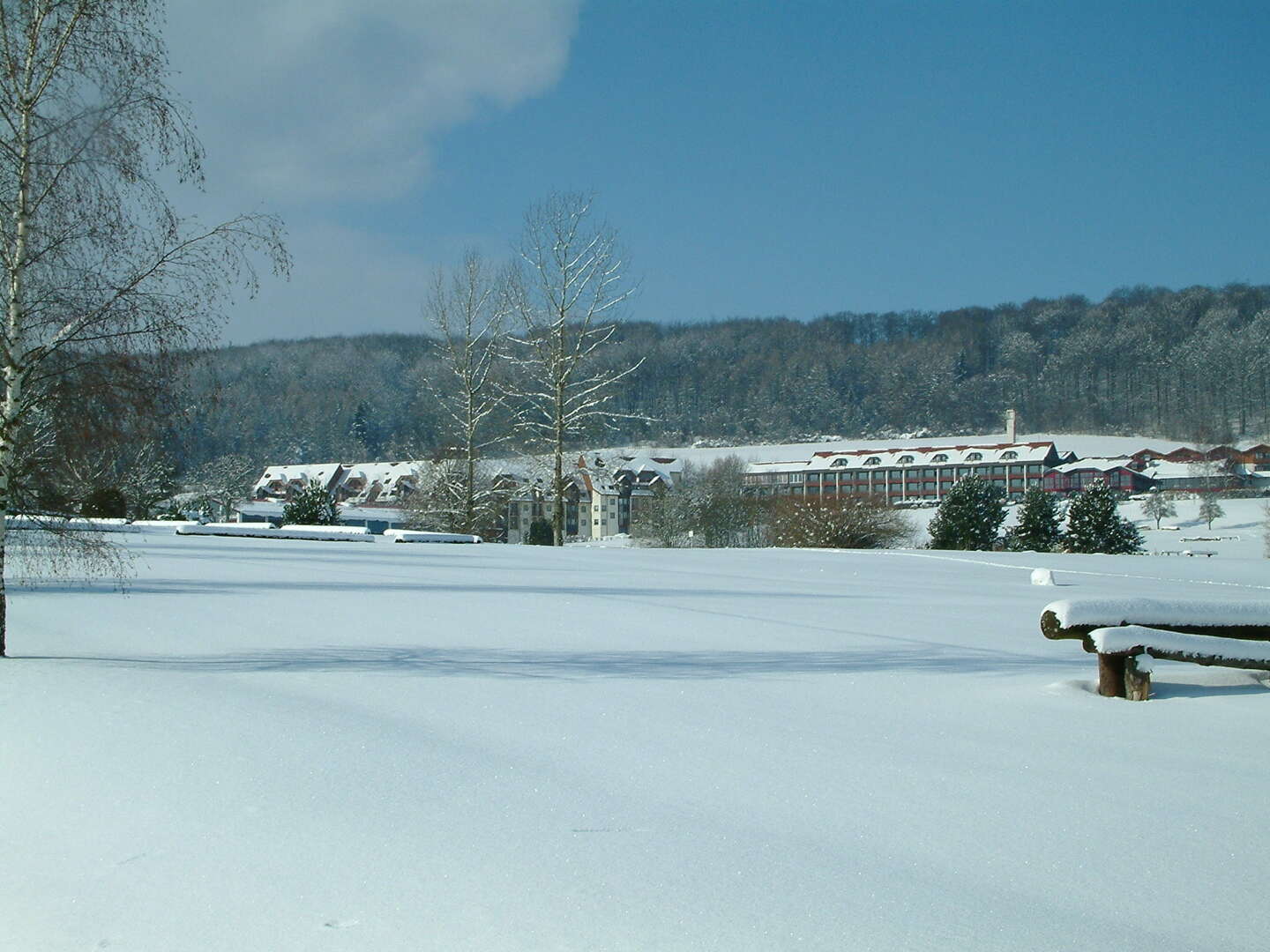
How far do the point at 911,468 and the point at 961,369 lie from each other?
2759 cm

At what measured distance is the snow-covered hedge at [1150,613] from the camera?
659 cm

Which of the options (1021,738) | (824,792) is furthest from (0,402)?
(1021,738)

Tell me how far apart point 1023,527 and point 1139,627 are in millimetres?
36349

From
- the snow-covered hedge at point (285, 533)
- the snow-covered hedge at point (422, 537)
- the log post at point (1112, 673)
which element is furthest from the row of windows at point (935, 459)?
the log post at point (1112, 673)

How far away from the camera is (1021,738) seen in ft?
18.7

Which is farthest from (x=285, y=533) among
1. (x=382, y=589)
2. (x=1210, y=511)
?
(x=1210, y=511)

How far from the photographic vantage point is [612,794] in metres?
4.54

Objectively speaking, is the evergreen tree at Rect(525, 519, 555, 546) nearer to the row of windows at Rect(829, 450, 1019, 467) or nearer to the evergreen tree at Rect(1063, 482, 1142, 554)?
the evergreen tree at Rect(1063, 482, 1142, 554)

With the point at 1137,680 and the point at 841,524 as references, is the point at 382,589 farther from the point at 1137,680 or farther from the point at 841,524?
the point at 841,524

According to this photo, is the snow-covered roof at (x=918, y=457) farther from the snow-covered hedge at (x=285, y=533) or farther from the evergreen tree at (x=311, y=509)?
the snow-covered hedge at (x=285, y=533)

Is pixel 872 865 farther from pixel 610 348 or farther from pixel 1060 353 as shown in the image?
pixel 1060 353

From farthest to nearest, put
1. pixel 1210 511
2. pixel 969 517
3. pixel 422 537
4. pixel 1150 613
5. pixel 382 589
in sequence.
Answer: pixel 1210 511
pixel 969 517
pixel 422 537
pixel 382 589
pixel 1150 613

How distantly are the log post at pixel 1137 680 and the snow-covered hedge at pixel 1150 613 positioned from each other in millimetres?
255

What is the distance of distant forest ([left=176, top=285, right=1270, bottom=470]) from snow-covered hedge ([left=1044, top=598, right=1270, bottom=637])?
9874 centimetres
